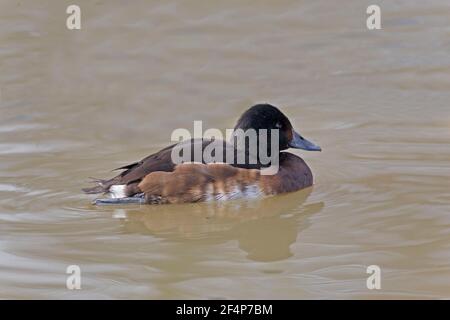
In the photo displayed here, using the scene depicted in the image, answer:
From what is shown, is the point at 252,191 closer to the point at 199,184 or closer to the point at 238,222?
the point at 199,184

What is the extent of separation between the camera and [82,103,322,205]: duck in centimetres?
761

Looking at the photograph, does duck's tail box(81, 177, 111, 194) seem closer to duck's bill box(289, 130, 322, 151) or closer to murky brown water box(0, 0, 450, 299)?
murky brown water box(0, 0, 450, 299)

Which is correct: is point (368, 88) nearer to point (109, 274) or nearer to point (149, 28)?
point (149, 28)

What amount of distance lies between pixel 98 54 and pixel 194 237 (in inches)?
170

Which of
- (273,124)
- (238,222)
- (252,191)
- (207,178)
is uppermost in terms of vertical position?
(273,124)

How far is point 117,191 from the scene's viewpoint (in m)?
7.66

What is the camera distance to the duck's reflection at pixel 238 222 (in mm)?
6793

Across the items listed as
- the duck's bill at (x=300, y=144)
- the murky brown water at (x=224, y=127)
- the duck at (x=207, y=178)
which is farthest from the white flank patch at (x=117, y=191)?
the duck's bill at (x=300, y=144)

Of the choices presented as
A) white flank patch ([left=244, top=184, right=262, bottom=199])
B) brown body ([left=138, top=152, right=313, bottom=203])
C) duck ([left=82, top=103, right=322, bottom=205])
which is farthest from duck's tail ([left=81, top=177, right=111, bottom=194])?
white flank patch ([left=244, top=184, right=262, bottom=199])

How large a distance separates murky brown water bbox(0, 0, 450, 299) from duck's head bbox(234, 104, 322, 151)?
0.98ft

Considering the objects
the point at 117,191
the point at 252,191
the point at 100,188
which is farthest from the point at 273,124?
the point at 100,188

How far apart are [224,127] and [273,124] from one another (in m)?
1.33

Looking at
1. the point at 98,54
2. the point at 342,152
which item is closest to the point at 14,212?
the point at 342,152

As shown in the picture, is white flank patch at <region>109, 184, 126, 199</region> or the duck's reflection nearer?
the duck's reflection
